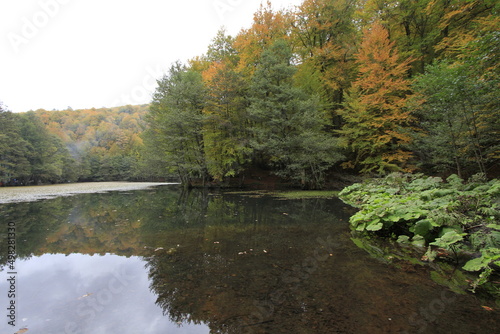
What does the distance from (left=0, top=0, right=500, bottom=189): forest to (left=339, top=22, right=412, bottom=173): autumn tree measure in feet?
0.24

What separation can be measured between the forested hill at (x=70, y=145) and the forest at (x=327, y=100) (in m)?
11.5

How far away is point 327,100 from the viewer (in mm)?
17562

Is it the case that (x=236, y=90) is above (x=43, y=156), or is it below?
above

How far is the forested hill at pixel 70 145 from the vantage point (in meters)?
31.8

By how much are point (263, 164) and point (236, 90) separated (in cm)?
681

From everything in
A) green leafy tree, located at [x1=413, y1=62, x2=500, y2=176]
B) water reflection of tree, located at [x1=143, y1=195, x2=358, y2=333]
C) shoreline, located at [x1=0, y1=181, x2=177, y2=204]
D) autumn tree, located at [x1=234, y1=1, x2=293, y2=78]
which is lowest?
shoreline, located at [x1=0, y1=181, x2=177, y2=204]

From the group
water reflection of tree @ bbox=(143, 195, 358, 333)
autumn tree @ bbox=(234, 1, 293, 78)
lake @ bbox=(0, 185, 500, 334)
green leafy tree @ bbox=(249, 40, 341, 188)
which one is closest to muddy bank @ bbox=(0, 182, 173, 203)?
lake @ bbox=(0, 185, 500, 334)

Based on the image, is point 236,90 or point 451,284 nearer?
point 451,284

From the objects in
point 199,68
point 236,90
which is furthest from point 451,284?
point 199,68

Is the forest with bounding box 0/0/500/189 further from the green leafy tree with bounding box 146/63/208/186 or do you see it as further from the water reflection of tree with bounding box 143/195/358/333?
the water reflection of tree with bounding box 143/195/358/333

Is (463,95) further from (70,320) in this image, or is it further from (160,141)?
(160,141)

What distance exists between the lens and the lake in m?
1.99

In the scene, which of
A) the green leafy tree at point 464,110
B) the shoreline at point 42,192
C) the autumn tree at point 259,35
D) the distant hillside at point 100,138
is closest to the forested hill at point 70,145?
the distant hillside at point 100,138

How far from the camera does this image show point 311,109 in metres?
14.6
